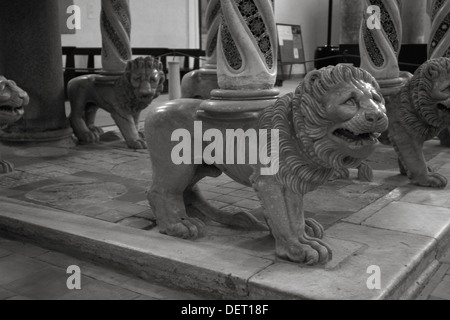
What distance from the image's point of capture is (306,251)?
8.18 feet

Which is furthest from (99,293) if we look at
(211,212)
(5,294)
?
(211,212)

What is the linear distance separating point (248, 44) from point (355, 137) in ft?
2.89

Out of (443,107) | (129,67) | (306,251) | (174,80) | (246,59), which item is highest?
(246,59)

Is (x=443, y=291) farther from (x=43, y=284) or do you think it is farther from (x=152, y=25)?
(x=152, y=25)

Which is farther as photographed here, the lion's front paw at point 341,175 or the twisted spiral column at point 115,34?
the twisted spiral column at point 115,34

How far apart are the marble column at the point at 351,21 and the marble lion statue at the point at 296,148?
25.9ft

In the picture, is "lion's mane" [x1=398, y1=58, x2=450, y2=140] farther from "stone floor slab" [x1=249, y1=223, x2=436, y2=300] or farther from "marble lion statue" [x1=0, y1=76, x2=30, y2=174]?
"marble lion statue" [x1=0, y1=76, x2=30, y2=174]

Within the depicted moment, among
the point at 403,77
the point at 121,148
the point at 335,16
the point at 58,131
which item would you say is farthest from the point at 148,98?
the point at 335,16

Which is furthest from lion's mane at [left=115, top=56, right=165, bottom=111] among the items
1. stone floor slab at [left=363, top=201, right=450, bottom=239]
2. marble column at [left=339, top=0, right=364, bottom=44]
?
marble column at [left=339, top=0, right=364, bottom=44]

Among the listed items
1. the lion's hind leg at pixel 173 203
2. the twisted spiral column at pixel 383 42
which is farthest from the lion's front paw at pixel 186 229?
the twisted spiral column at pixel 383 42

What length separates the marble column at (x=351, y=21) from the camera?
10.2 metres

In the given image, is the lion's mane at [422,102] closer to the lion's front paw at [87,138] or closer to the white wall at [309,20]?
the lion's front paw at [87,138]

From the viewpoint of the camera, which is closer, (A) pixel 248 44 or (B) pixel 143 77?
(A) pixel 248 44
